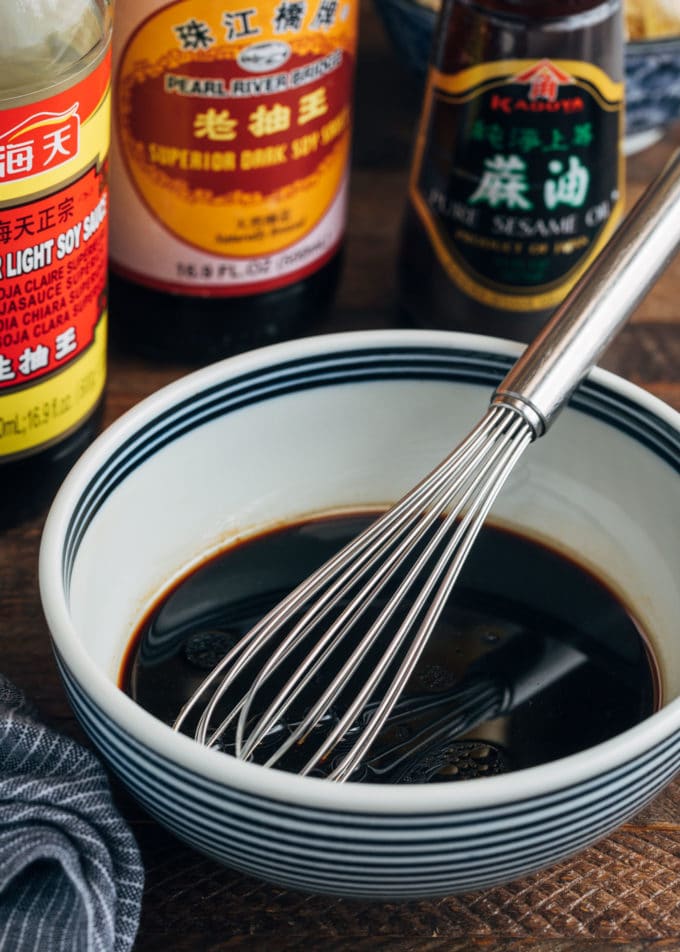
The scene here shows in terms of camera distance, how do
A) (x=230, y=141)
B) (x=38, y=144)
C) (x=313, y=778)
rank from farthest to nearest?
(x=230, y=141) < (x=38, y=144) < (x=313, y=778)

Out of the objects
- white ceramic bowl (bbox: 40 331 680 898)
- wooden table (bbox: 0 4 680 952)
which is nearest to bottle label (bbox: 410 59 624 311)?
white ceramic bowl (bbox: 40 331 680 898)

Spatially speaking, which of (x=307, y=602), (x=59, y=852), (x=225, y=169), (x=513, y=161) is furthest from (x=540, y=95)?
(x=59, y=852)

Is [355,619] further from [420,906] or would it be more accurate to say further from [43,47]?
[43,47]

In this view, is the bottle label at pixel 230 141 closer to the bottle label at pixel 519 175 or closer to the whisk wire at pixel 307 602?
the bottle label at pixel 519 175

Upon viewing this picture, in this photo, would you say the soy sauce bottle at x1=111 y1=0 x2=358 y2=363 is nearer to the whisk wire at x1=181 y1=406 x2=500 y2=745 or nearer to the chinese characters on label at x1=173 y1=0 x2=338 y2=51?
the chinese characters on label at x1=173 y1=0 x2=338 y2=51

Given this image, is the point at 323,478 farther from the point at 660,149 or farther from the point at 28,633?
the point at 660,149

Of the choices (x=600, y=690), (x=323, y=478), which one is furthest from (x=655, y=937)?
(x=323, y=478)

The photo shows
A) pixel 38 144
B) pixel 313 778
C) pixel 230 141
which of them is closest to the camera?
pixel 313 778

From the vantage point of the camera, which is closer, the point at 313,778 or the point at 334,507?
the point at 313,778
